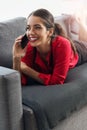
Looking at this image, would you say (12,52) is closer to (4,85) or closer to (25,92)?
(25,92)

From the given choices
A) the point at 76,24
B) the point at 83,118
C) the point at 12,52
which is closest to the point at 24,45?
the point at 12,52

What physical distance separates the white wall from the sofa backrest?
36 centimetres

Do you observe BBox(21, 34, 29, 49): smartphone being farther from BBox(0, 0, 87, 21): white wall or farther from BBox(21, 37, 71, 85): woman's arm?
BBox(0, 0, 87, 21): white wall

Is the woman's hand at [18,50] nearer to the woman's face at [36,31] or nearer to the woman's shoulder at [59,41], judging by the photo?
the woman's face at [36,31]

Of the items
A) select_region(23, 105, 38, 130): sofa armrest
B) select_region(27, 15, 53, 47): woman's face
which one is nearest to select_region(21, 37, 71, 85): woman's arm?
select_region(27, 15, 53, 47): woman's face

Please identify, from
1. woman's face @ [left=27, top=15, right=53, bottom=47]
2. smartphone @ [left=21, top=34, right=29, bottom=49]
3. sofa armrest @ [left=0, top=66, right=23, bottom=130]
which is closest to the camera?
sofa armrest @ [left=0, top=66, right=23, bottom=130]

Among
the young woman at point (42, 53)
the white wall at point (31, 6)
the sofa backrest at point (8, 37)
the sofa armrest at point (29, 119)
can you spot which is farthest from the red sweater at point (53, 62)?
→ the white wall at point (31, 6)

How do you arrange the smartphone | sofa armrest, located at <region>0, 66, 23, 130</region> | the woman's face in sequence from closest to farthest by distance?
sofa armrest, located at <region>0, 66, 23, 130</region>, the woman's face, the smartphone

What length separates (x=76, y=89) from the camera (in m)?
1.59

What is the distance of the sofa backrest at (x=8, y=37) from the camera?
1753mm

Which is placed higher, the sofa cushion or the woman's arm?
the woman's arm

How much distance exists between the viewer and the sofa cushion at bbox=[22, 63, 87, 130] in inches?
54.0

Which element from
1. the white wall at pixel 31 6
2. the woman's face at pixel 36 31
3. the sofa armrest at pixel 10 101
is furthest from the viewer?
the white wall at pixel 31 6

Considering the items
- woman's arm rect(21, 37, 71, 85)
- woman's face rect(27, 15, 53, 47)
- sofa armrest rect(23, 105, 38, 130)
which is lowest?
sofa armrest rect(23, 105, 38, 130)
